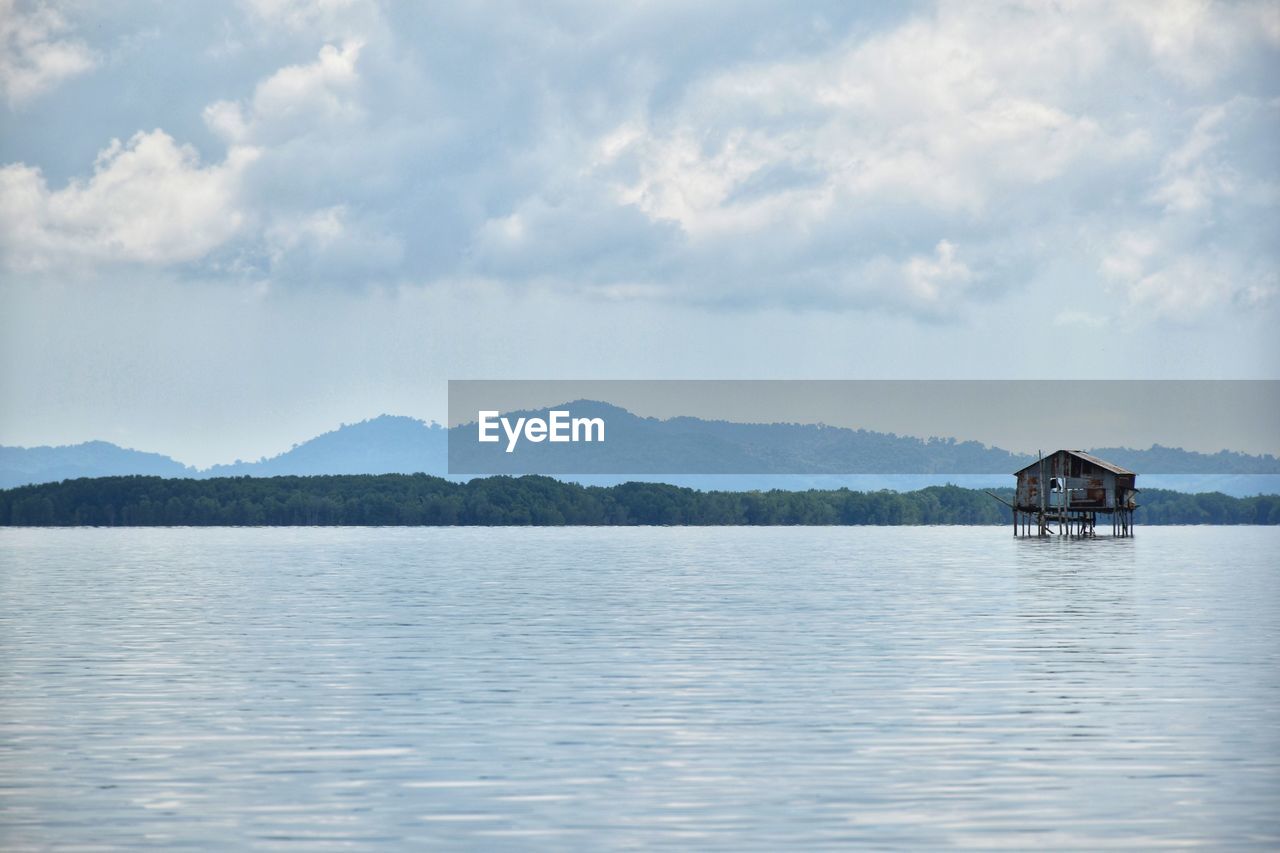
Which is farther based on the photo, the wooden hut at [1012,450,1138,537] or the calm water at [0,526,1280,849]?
the wooden hut at [1012,450,1138,537]

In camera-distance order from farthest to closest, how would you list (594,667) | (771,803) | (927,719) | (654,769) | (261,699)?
1. (594,667)
2. (261,699)
3. (927,719)
4. (654,769)
5. (771,803)

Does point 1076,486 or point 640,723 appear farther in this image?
point 1076,486

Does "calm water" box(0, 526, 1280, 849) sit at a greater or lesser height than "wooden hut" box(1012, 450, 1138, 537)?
lesser

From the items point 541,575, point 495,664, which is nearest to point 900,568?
point 541,575

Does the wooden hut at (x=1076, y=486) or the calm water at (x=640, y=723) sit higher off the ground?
the wooden hut at (x=1076, y=486)

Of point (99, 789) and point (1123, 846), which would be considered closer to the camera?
point (1123, 846)

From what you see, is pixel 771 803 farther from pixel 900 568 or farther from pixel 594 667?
pixel 900 568

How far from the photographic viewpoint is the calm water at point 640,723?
18875 mm

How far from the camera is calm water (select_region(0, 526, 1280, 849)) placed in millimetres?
18875

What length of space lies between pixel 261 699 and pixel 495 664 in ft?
23.3

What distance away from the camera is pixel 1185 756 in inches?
925

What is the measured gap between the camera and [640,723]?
26609 millimetres

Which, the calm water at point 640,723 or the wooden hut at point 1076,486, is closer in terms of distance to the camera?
the calm water at point 640,723

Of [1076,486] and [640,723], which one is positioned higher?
[1076,486]
